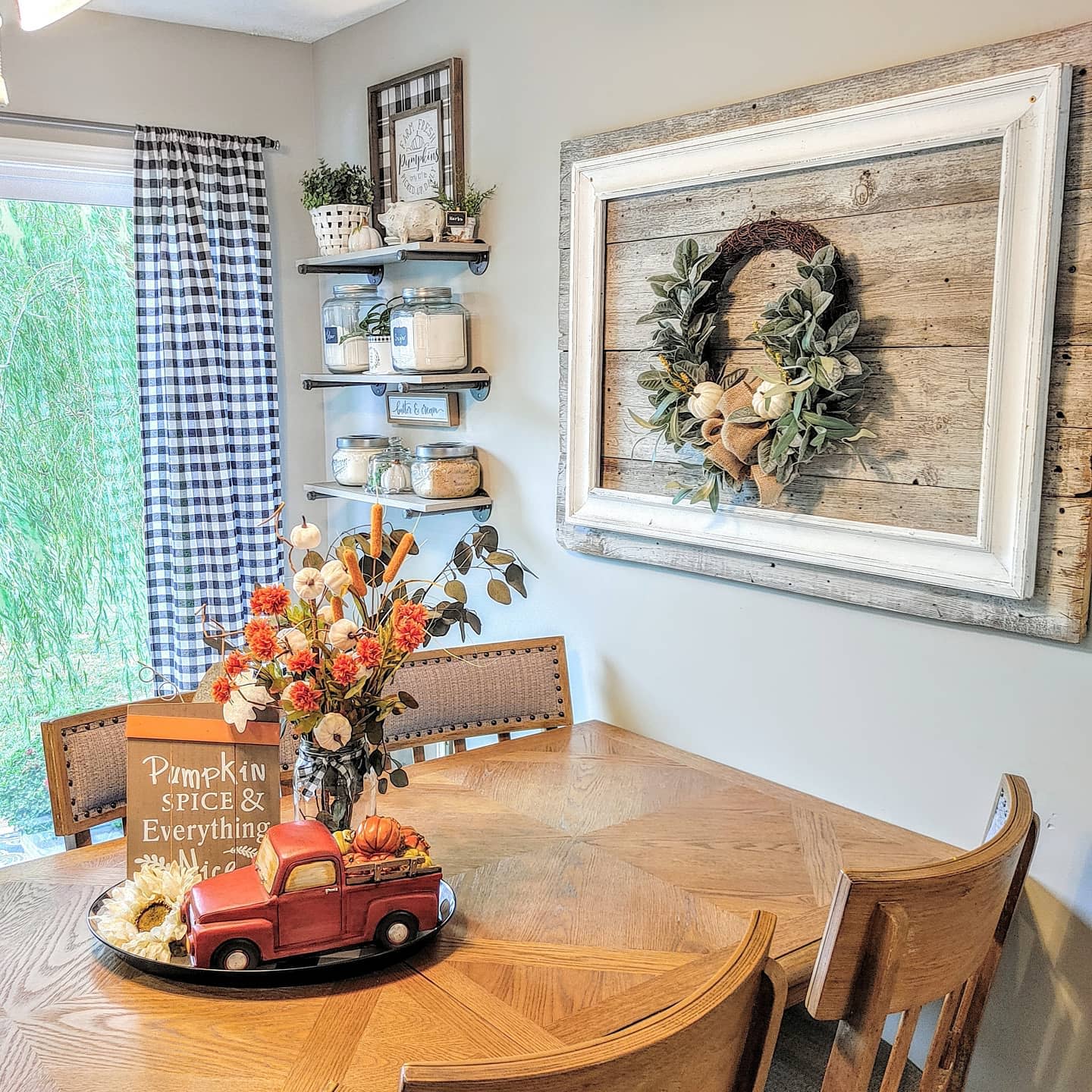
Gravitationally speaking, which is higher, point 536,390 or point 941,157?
point 941,157

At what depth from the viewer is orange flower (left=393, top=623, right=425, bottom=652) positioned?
1.46 metres

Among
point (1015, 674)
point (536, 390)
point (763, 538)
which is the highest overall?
point (536, 390)

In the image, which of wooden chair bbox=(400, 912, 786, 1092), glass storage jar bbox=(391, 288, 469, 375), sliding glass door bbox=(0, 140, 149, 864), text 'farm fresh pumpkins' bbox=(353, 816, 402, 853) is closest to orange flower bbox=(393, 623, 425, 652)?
text 'farm fresh pumpkins' bbox=(353, 816, 402, 853)

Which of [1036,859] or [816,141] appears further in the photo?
[816,141]

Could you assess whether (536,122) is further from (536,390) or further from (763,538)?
(763,538)

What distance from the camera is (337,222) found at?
2.74 metres

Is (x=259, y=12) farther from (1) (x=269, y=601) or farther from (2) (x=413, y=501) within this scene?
(1) (x=269, y=601)

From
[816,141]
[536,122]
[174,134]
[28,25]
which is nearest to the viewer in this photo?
[28,25]

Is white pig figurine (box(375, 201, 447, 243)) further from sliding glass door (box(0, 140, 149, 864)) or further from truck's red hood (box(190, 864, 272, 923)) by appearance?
truck's red hood (box(190, 864, 272, 923))

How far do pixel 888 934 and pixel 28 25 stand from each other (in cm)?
136

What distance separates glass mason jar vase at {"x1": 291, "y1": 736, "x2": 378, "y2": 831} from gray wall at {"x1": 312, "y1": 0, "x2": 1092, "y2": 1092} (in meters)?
0.85

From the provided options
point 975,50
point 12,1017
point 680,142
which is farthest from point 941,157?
point 12,1017

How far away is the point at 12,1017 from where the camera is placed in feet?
A: 4.11

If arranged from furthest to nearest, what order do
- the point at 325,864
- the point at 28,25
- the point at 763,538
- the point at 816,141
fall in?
the point at 763,538 → the point at 816,141 → the point at 325,864 → the point at 28,25
